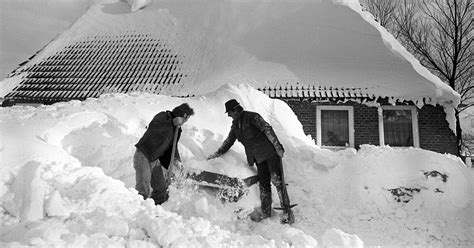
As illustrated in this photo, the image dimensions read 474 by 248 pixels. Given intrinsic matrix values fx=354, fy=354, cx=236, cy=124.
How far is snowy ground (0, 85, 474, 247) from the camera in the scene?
2912mm

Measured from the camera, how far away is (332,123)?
34.7 ft

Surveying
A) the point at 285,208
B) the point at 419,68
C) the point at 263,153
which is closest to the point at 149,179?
the point at 263,153

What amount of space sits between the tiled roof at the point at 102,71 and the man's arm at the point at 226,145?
7.02m

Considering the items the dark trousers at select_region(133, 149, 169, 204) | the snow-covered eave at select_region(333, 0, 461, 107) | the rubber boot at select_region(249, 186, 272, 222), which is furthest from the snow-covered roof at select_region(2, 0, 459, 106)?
the dark trousers at select_region(133, 149, 169, 204)

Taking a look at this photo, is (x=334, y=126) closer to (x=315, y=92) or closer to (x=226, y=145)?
(x=315, y=92)

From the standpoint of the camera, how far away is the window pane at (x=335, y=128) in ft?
34.4

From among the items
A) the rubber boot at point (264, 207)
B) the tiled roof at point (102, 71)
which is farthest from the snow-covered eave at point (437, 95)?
the tiled roof at point (102, 71)

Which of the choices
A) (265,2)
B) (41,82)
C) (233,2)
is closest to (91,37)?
(41,82)

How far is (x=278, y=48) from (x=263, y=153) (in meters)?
7.81

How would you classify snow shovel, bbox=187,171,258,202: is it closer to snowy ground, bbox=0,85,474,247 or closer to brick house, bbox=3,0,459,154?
snowy ground, bbox=0,85,474,247

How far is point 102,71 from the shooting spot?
42.1ft

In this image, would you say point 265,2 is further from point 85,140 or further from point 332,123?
point 85,140

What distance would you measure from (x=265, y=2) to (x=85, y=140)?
10.4m

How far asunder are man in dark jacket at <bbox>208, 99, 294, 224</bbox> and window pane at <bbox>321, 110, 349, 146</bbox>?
6.31 meters
